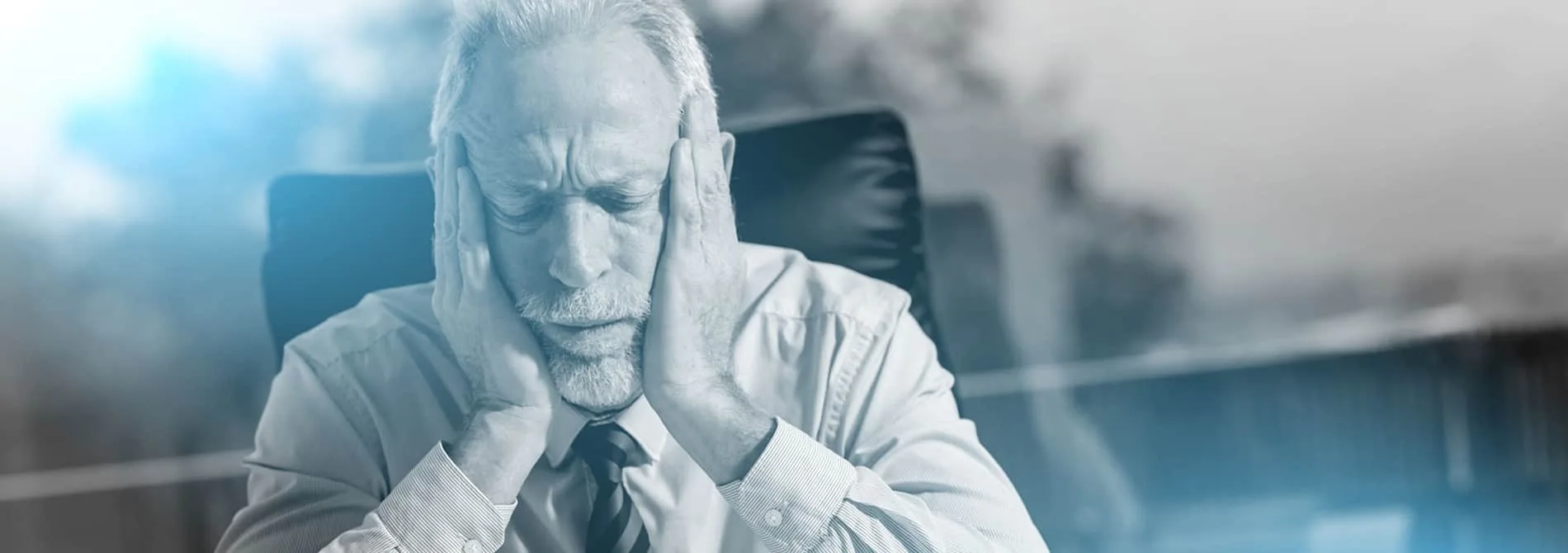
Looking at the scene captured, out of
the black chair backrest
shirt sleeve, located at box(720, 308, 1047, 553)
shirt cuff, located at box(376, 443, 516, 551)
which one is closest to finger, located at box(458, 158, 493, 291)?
the black chair backrest

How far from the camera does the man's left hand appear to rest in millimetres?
1427

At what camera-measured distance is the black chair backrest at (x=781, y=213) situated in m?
1.53

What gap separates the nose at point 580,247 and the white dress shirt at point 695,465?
6.5 inches

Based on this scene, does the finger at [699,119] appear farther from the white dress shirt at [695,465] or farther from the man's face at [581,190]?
the white dress shirt at [695,465]

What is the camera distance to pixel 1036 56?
155 cm

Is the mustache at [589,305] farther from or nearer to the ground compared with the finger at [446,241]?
nearer to the ground

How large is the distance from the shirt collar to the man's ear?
11.7 inches

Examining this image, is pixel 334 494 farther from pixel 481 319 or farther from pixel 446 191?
pixel 446 191

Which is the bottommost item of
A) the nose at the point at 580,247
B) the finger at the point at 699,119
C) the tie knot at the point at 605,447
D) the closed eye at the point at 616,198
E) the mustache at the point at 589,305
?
the tie knot at the point at 605,447

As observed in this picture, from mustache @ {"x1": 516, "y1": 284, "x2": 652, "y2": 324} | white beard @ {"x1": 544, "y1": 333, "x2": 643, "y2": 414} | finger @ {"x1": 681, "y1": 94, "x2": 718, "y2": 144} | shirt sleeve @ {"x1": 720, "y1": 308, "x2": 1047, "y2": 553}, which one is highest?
finger @ {"x1": 681, "y1": 94, "x2": 718, "y2": 144}

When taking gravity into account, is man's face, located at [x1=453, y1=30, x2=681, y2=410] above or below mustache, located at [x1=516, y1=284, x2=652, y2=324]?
above

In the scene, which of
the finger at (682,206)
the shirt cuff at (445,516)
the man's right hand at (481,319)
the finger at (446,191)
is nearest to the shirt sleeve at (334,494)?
the shirt cuff at (445,516)

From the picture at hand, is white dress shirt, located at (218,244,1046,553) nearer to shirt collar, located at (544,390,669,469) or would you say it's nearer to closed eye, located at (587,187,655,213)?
shirt collar, located at (544,390,669,469)

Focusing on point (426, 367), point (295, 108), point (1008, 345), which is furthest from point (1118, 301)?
point (295, 108)
